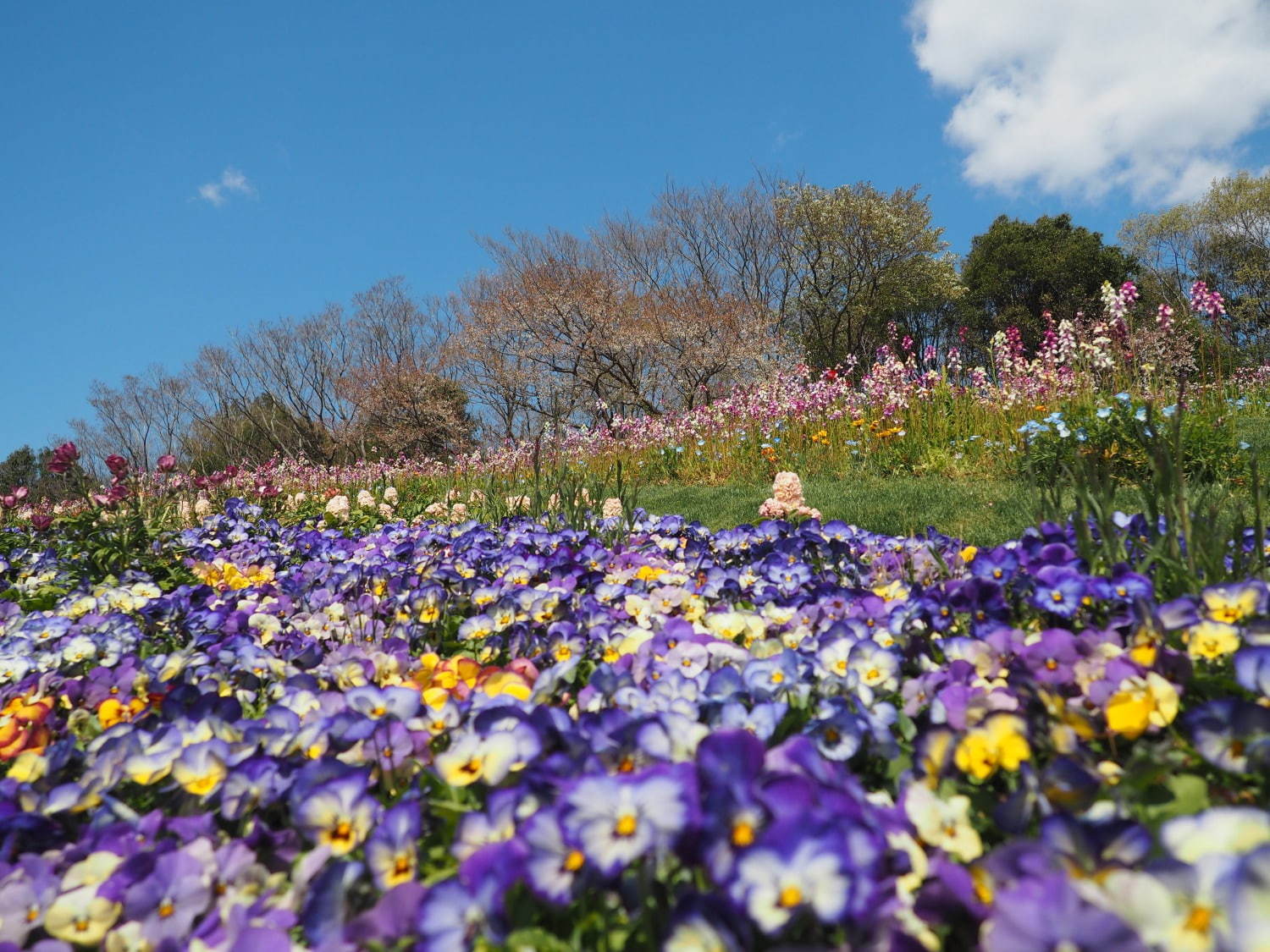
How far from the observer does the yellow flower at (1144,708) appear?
114 centimetres

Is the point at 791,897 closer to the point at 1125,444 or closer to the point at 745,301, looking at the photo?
the point at 1125,444

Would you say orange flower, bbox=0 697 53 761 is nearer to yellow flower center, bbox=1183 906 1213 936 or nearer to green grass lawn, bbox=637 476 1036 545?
yellow flower center, bbox=1183 906 1213 936

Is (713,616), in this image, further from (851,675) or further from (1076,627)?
(1076,627)

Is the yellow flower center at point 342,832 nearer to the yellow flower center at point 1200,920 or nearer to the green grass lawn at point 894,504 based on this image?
the yellow flower center at point 1200,920

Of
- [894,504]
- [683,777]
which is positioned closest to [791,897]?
[683,777]

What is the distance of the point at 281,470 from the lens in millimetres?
14391

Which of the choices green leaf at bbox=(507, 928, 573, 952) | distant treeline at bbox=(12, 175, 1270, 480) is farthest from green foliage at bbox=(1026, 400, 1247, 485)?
distant treeline at bbox=(12, 175, 1270, 480)

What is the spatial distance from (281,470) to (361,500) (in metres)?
9.00

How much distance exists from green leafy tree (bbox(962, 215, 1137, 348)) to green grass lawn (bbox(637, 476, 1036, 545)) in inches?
923

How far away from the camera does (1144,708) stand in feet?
3.77

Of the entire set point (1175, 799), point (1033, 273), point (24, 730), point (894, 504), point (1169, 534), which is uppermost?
point (1033, 273)

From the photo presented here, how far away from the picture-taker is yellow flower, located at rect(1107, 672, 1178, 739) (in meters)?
1.14

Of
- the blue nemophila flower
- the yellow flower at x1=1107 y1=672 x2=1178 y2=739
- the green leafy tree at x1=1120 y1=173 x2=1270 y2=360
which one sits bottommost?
the yellow flower at x1=1107 y1=672 x2=1178 y2=739

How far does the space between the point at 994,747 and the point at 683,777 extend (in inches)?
21.8
